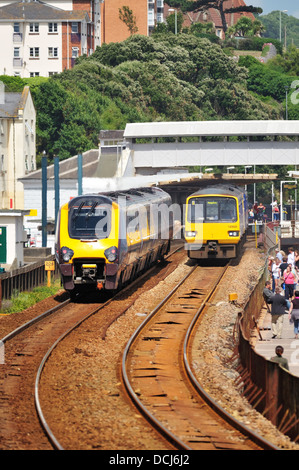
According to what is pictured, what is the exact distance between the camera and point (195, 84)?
112 meters

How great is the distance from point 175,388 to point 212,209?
20601 millimetres

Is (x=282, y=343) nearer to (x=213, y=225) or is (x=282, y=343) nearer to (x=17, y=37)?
(x=213, y=225)

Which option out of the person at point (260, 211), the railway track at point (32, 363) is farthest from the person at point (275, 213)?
the railway track at point (32, 363)

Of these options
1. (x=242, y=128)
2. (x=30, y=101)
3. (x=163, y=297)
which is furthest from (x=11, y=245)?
(x=30, y=101)

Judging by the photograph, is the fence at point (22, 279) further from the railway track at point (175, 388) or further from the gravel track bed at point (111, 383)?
the railway track at point (175, 388)

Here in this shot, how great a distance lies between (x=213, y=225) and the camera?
122 feet

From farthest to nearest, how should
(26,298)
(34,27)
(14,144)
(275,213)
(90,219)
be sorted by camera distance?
1. (34,27)
2. (14,144)
3. (275,213)
4. (26,298)
5. (90,219)

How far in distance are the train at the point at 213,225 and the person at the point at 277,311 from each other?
13.4m

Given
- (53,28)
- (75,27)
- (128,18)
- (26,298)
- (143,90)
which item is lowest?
(26,298)

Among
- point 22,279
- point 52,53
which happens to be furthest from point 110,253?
point 52,53

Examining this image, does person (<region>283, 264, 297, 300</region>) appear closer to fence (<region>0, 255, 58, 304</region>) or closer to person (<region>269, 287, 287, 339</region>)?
person (<region>269, 287, 287, 339</region>)

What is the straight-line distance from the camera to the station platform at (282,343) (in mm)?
20731

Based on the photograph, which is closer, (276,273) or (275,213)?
(276,273)

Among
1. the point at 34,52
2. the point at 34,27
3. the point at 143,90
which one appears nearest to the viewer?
the point at 143,90
